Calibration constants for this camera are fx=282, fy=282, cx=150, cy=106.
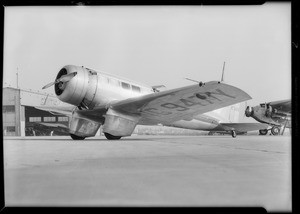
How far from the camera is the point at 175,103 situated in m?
6.21

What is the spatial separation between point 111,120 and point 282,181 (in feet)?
14.6

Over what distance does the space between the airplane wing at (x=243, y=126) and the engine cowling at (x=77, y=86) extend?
4614 millimetres

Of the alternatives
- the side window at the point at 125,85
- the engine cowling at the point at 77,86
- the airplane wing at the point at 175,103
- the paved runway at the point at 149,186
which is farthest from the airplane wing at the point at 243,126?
the paved runway at the point at 149,186

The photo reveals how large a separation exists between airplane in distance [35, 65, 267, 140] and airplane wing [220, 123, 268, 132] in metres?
2.50

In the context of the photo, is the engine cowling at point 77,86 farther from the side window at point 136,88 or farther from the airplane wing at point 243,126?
the airplane wing at point 243,126

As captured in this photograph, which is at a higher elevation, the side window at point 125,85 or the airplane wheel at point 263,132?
the side window at point 125,85

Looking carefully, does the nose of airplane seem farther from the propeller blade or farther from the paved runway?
the paved runway

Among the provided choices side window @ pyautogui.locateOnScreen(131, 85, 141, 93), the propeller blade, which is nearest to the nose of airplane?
side window @ pyautogui.locateOnScreen(131, 85, 141, 93)

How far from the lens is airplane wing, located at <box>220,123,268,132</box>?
9.05 meters

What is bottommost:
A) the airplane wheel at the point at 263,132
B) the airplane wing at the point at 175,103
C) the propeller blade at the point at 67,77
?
the airplane wheel at the point at 263,132

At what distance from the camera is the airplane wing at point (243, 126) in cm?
905

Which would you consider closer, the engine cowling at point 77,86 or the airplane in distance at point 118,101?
the airplane in distance at point 118,101

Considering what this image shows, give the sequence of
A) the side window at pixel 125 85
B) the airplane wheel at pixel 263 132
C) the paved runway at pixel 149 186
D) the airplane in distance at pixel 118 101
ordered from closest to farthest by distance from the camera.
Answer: the paved runway at pixel 149 186 < the airplane in distance at pixel 118 101 < the side window at pixel 125 85 < the airplane wheel at pixel 263 132
